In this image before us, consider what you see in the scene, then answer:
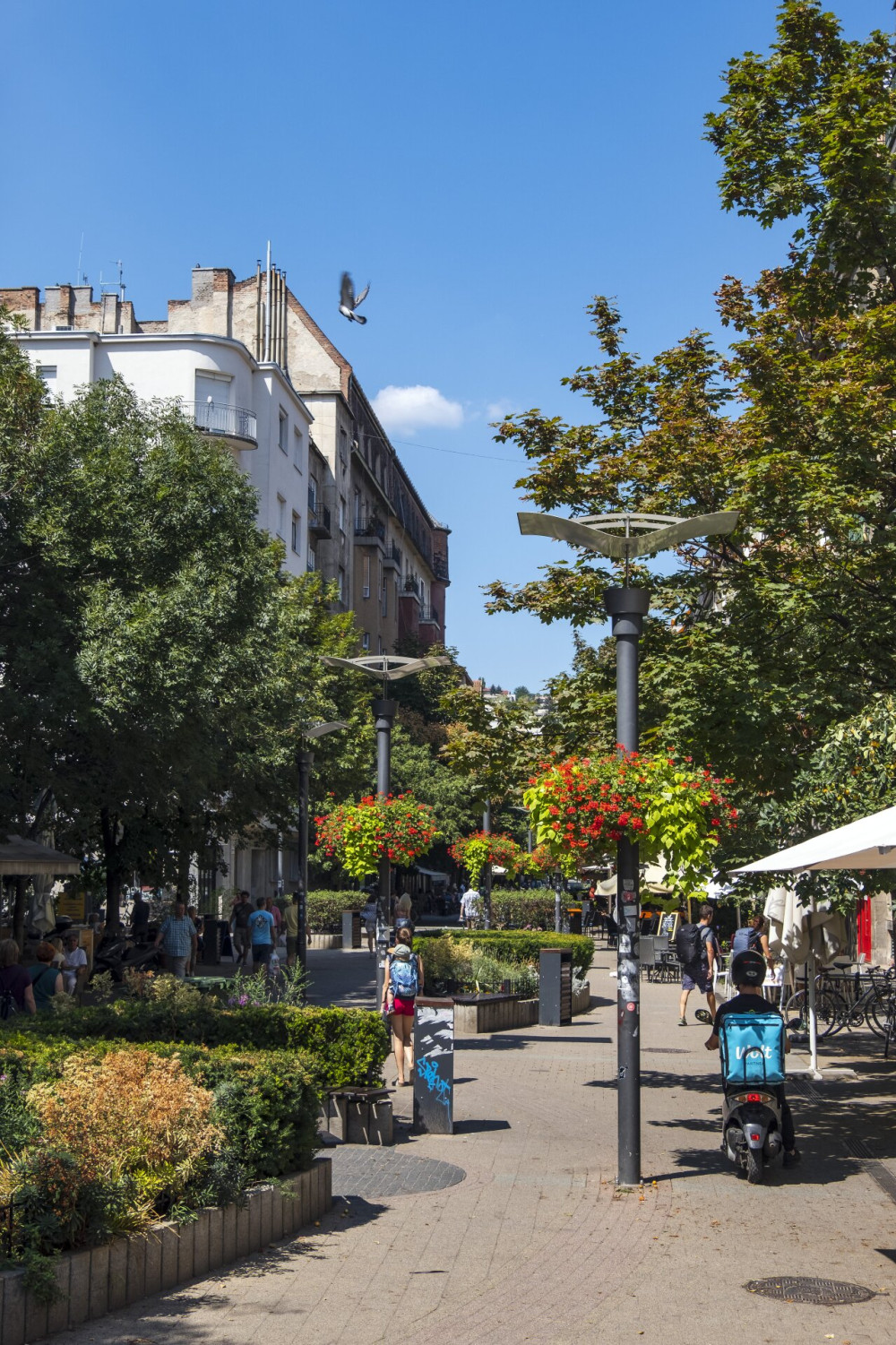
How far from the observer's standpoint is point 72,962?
63.9 feet

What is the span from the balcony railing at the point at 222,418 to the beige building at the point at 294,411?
63mm

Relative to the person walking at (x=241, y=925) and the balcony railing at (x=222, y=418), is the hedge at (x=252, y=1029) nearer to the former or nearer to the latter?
the person walking at (x=241, y=925)

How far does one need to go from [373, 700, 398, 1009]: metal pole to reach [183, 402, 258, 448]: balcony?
25099 millimetres

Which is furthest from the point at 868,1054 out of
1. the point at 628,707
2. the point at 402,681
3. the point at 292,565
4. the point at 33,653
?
the point at 402,681

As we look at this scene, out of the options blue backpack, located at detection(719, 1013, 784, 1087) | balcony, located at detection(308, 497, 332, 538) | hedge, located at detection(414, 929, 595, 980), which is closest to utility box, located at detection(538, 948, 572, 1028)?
hedge, located at detection(414, 929, 595, 980)

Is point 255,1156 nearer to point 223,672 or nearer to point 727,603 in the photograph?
point 727,603

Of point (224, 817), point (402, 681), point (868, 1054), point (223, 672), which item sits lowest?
point (868, 1054)

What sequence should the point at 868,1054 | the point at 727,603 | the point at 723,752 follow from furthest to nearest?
the point at 868,1054
the point at 727,603
the point at 723,752

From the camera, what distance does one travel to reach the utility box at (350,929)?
136ft

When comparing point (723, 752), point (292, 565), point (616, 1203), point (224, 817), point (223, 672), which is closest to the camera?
point (616, 1203)

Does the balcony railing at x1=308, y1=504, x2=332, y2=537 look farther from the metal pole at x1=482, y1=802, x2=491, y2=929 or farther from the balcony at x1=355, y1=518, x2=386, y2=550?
the metal pole at x1=482, y1=802, x2=491, y2=929

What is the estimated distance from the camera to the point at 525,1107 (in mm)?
13453

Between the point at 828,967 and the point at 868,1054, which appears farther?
the point at 828,967

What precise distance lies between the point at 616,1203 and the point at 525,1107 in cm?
419
